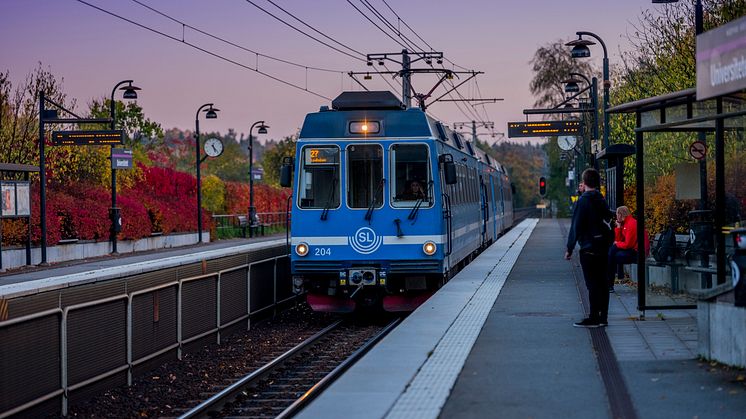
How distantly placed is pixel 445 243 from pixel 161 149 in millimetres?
64968

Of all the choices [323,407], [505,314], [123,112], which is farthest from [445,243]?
[123,112]

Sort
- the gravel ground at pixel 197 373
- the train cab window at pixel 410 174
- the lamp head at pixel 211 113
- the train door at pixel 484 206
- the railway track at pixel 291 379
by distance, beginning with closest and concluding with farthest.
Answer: the railway track at pixel 291 379 → the gravel ground at pixel 197 373 → the train cab window at pixel 410 174 → the train door at pixel 484 206 → the lamp head at pixel 211 113

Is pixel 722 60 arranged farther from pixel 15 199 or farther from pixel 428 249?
pixel 15 199

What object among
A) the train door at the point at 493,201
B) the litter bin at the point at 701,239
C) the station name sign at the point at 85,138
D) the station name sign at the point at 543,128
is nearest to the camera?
the litter bin at the point at 701,239

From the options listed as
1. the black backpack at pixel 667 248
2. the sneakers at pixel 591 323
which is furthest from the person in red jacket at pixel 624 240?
the sneakers at pixel 591 323

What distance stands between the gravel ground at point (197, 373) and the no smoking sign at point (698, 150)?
6.33m

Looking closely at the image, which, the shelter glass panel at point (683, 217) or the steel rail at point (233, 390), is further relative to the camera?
the shelter glass panel at point (683, 217)

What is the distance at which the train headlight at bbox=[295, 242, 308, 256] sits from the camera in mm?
Result: 18109

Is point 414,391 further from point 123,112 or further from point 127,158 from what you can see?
point 123,112

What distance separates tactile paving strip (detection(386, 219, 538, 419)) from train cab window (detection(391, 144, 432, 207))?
1913 millimetres

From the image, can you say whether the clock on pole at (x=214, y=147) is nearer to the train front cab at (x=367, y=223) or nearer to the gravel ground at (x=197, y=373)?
the gravel ground at (x=197, y=373)

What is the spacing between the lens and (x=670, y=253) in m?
17.3

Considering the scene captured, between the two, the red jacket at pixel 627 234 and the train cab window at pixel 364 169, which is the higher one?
the train cab window at pixel 364 169

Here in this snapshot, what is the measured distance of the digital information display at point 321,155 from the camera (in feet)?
60.8
